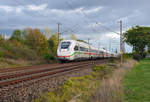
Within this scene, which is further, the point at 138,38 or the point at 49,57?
the point at 138,38

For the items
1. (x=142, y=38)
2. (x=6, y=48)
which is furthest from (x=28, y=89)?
(x=142, y=38)

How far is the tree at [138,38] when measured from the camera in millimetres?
59250

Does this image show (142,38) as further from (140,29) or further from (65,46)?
(65,46)

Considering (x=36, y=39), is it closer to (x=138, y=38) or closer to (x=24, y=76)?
(x=138, y=38)

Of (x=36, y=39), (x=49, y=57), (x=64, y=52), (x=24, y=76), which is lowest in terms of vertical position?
(x=24, y=76)

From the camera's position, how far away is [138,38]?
196 ft

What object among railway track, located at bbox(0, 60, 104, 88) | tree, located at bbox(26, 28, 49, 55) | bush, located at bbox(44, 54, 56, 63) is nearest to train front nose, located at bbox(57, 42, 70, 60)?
bush, located at bbox(44, 54, 56, 63)

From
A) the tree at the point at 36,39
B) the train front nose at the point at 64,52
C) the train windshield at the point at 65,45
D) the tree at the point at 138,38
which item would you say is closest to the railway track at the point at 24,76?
the train front nose at the point at 64,52

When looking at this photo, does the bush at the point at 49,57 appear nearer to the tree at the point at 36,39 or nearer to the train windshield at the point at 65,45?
the train windshield at the point at 65,45

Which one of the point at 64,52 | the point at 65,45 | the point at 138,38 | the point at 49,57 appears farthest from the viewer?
the point at 138,38

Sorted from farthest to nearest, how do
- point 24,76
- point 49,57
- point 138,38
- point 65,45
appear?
point 138,38
point 49,57
point 65,45
point 24,76

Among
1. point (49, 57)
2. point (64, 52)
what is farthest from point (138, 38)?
point (64, 52)

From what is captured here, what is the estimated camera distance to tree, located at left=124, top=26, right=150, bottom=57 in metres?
59.2

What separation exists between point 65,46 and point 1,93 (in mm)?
17378
